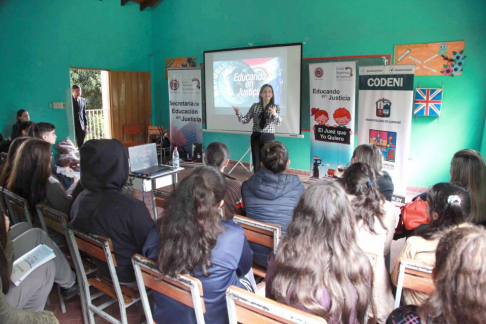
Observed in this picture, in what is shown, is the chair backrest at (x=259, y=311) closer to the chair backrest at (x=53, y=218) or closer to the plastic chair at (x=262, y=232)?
the plastic chair at (x=262, y=232)

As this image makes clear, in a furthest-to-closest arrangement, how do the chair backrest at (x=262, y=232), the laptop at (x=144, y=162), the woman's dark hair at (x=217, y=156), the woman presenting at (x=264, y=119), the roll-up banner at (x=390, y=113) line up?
the woman presenting at (x=264, y=119)
the roll-up banner at (x=390, y=113)
the laptop at (x=144, y=162)
the woman's dark hair at (x=217, y=156)
the chair backrest at (x=262, y=232)

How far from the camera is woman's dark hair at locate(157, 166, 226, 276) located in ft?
4.73

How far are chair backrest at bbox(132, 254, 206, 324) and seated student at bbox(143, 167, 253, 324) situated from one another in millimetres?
50

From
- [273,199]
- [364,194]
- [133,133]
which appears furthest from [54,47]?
[364,194]

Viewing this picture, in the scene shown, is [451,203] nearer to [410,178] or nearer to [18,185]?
[18,185]

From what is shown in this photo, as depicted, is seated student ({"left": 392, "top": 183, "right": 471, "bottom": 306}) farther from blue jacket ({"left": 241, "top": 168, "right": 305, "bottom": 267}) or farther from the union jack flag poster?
the union jack flag poster

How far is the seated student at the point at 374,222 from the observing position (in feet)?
6.00

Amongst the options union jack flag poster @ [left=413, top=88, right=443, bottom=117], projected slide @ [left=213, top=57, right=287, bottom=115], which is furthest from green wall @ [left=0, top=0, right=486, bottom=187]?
projected slide @ [left=213, top=57, right=287, bottom=115]

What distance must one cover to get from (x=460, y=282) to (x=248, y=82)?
18.1 feet

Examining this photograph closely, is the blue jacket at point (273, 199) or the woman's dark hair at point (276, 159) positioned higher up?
the woman's dark hair at point (276, 159)

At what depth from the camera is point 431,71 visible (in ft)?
15.5

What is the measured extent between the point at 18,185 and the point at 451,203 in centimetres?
276

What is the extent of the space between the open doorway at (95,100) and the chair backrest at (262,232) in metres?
6.05

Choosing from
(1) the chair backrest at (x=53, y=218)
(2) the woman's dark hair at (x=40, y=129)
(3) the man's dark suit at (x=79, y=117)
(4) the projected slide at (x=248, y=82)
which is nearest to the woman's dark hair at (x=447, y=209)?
(1) the chair backrest at (x=53, y=218)
